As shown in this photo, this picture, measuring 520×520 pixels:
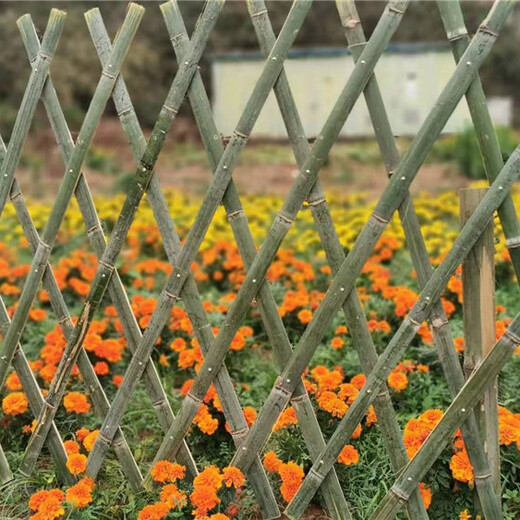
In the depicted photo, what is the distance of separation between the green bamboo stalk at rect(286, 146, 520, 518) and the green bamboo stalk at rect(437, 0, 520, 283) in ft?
0.14

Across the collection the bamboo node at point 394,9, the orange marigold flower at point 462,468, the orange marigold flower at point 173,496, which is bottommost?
the orange marigold flower at point 173,496

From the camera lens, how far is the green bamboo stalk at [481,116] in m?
2.04

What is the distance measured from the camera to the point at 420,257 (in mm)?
2148

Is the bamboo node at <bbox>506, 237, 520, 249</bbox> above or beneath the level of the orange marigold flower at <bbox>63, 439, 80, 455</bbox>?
above

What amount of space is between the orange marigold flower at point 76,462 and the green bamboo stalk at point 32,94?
0.96 metres

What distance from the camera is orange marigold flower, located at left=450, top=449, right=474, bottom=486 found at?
Result: 2.27 metres

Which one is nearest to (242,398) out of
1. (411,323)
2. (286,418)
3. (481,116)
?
(286,418)

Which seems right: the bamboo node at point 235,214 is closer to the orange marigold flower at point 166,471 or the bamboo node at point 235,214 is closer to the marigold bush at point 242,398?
the marigold bush at point 242,398

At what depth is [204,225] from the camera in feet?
7.69

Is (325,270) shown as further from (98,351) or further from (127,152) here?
(127,152)

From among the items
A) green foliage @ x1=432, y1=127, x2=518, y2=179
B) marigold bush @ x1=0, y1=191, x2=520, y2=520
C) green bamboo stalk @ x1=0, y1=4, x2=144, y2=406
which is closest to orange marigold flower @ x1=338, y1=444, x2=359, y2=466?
marigold bush @ x1=0, y1=191, x2=520, y2=520

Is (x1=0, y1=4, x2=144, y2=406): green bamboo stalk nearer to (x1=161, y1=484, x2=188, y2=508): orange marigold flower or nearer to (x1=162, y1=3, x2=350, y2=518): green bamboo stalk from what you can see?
(x1=162, y1=3, x2=350, y2=518): green bamboo stalk

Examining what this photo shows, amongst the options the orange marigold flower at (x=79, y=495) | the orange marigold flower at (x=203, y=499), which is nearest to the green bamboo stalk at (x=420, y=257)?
the orange marigold flower at (x=203, y=499)

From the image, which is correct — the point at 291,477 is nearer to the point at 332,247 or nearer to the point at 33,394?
the point at 332,247
